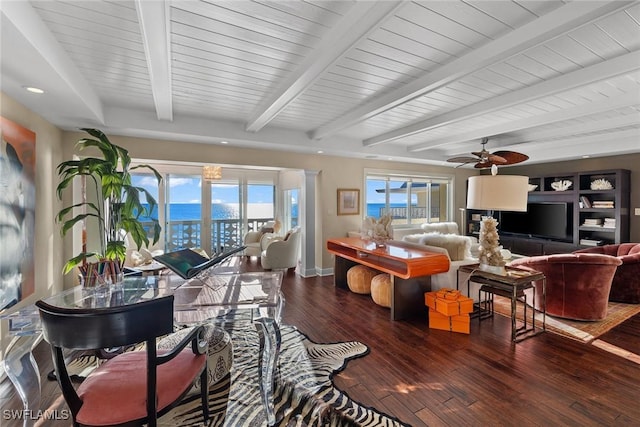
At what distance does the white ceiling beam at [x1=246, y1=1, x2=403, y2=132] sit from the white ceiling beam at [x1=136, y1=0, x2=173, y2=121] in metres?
0.93

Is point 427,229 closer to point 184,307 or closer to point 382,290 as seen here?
point 382,290

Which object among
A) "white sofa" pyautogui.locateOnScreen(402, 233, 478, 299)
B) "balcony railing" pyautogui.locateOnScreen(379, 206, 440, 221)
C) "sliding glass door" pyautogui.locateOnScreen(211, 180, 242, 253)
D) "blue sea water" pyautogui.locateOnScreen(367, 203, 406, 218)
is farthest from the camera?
"sliding glass door" pyautogui.locateOnScreen(211, 180, 242, 253)

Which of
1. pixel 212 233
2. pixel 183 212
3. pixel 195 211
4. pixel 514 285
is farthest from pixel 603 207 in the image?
pixel 183 212

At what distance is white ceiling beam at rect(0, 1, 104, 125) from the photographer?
1.46 metres

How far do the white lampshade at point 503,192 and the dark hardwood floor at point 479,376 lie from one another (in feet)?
4.49

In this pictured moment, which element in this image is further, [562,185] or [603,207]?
[562,185]

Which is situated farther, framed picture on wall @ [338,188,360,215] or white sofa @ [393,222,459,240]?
white sofa @ [393,222,459,240]

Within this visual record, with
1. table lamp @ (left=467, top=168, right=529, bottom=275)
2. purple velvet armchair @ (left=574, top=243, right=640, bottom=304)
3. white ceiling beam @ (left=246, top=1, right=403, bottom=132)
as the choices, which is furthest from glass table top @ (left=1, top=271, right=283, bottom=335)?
purple velvet armchair @ (left=574, top=243, right=640, bottom=304)

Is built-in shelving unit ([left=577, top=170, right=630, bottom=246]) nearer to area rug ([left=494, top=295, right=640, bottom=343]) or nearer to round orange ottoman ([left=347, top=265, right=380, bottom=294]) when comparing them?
area rug ([left=494, top=295, right=640, bottom=343])

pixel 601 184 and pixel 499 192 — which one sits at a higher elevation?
pixel 601 184

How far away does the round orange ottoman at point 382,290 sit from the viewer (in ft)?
12.1

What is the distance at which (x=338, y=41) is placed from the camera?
180 centimetres

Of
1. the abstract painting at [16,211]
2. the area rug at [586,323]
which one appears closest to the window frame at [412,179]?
the area rug at [586,323]

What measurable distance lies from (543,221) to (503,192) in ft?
15.6
